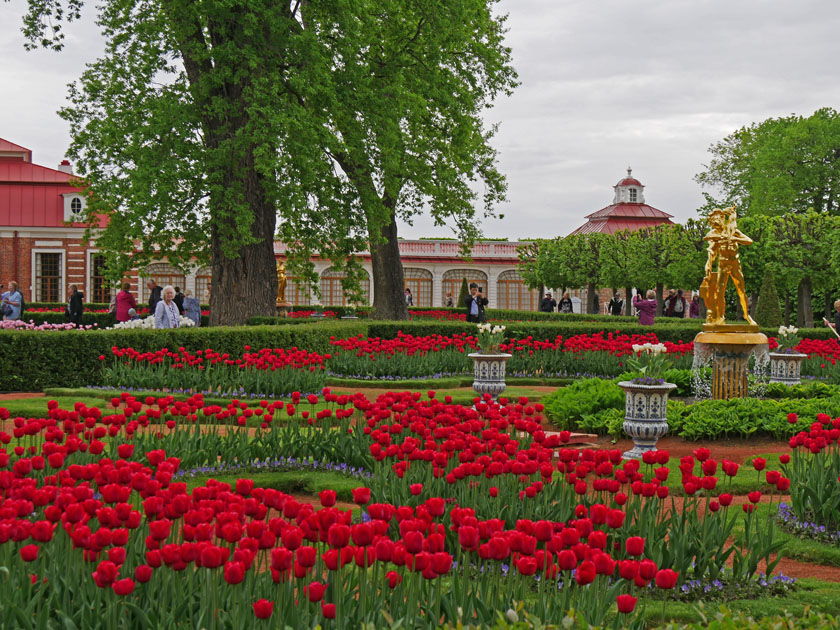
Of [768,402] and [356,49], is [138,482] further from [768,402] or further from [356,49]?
[356,49]

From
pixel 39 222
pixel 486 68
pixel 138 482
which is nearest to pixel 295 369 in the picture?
pixel 138 482

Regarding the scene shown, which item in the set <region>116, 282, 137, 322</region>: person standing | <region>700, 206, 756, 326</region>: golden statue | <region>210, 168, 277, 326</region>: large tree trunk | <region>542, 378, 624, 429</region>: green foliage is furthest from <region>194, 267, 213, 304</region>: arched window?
<region>542, 378, 624, 429</region>: green foliage

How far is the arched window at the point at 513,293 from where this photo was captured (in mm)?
51188

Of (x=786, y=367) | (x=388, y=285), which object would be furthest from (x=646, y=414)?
(x=388, y=285)

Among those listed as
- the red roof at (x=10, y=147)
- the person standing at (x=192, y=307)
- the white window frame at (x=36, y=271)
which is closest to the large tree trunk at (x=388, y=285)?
the person standing at (x=192, y=307)

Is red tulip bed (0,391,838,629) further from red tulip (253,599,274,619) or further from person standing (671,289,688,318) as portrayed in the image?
person standing (671,289,688,318)

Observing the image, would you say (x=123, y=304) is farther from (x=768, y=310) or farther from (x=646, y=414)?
(x=768, y=310)

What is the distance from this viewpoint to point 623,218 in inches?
2291

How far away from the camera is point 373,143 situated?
18.0 meters

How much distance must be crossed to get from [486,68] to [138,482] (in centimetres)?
2093

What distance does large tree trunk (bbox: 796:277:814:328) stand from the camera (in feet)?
88.6

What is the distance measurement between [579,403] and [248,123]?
885 cm

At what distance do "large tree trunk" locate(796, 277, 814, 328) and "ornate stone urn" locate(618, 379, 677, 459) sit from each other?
21.0 m

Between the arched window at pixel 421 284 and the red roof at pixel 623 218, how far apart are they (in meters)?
11.9
